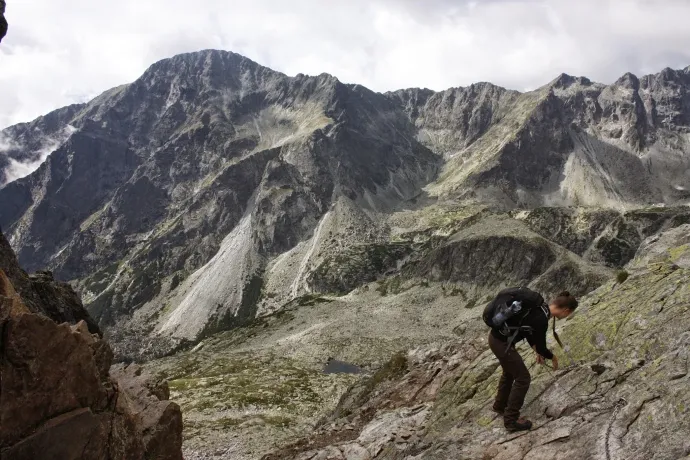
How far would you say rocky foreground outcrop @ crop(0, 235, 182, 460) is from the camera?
14.0 m

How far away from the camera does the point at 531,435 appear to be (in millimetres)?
13094

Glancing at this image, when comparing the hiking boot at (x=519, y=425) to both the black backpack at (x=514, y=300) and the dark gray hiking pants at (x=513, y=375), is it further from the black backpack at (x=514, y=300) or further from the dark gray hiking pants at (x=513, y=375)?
A: the black backpack at (x=514, y=300)

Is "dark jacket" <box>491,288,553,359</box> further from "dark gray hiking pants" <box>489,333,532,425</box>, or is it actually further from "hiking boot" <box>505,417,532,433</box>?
"hiking boot" <box>505,417,532,433</box>

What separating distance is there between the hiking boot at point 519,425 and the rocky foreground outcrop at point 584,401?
191 millimetres

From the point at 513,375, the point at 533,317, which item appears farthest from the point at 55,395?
the point at 533,317

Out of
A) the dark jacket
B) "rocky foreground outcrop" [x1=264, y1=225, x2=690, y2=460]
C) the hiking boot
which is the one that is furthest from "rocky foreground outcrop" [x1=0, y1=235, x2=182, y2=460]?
the dark jacket

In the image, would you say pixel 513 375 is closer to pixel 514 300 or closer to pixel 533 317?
pixel 533 317

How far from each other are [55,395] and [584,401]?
54.3ft

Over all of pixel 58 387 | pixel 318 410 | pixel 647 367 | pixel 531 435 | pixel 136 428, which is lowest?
pixel 318 410

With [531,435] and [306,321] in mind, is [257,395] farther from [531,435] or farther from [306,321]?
[306,321]

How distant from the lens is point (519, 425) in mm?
13469

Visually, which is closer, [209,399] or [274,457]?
[274,457]

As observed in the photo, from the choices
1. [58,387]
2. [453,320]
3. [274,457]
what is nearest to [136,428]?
[58,387]

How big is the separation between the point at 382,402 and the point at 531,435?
1533cm
